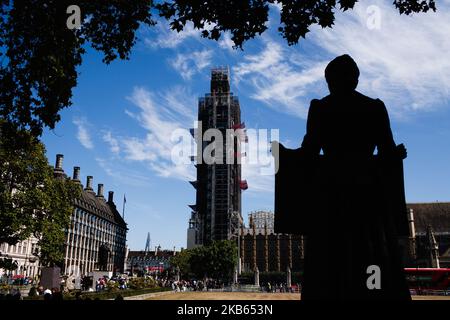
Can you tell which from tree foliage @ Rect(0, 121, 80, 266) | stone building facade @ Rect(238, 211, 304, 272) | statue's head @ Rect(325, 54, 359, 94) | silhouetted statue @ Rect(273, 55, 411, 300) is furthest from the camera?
stone building facade @ Rect(238, 211, 304, 272)

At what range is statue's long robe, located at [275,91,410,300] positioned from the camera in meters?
3.82

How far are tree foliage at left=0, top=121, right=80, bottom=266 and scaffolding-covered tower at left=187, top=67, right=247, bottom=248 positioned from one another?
2446 inches

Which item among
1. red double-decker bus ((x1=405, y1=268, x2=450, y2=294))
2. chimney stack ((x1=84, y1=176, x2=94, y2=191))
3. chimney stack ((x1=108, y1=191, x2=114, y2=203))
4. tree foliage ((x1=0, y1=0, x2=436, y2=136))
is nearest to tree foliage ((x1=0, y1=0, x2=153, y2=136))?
tree foliage ((x1=0, y1=0, x2=436, y2=136))

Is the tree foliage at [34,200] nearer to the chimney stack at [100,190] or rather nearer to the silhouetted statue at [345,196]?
the silhouetted statue at [345,196]

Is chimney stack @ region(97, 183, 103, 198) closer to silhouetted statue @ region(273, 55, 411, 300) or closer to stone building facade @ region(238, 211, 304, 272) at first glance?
stone building facade @ region(238, 211, 304, 272)

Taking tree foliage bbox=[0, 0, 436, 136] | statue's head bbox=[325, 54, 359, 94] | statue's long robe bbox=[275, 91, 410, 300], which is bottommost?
statue's long robe bbox=[275, 91, 410, 300]

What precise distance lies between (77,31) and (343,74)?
29.1ft

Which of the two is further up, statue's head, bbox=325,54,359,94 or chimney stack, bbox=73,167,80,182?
chimney stack, bbox=73,167,80,182

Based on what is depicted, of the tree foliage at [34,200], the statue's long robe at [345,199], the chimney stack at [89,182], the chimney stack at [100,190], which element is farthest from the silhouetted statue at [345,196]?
the chimney stack at [100,190]

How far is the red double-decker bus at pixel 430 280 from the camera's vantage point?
52.3m

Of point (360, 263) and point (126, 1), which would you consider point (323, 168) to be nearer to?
point (360, 263)

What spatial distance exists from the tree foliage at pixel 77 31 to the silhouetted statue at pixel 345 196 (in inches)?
186

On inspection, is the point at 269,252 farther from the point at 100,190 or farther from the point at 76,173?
the point at 76,173

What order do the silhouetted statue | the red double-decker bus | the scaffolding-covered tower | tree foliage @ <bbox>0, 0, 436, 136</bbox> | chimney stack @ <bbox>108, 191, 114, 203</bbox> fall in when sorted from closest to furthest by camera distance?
the silhouetted statue
tree foliage @ <bbox>0, 0, 436, 136</bbox>
the red double-decker bus
the scaffolding-covered tower
chimney stack @ <bbox>108, 191, 114, 203</bbox>
